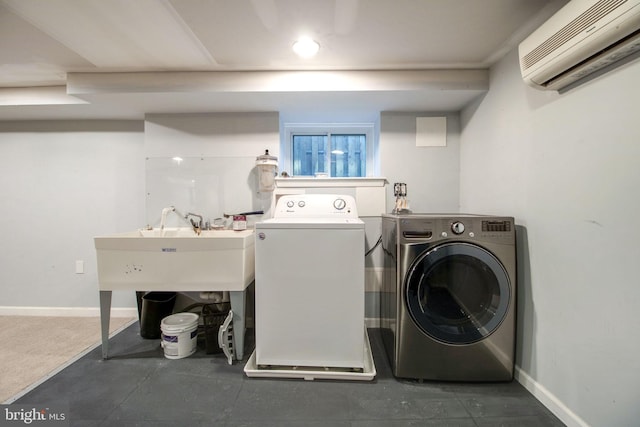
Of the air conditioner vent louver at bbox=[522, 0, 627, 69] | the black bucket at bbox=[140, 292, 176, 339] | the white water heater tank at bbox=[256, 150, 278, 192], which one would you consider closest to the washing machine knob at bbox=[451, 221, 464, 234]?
the air conditioner vent louver at bbox=[522, 0, 627, 69]

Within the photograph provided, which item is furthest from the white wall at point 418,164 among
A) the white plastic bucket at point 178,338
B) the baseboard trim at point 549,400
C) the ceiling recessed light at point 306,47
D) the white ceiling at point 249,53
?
the white plastic bucket at point 178,338

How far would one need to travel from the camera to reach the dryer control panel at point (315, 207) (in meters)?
1.89

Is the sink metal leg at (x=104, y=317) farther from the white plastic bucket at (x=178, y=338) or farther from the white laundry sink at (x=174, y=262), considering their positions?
the white plastic bucket at (x=178, y=338)

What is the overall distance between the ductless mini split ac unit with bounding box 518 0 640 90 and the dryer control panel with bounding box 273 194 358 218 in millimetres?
1235

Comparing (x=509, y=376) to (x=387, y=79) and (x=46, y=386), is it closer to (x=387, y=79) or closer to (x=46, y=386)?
(x=387, y=79)

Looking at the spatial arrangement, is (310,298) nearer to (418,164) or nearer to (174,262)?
(174,262)

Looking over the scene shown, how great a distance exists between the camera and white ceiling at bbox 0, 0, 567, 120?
1.22m

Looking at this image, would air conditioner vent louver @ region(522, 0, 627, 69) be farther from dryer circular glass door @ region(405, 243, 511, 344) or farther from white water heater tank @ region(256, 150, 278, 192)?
white water heater tank @ region(256, 150, 278, 192)

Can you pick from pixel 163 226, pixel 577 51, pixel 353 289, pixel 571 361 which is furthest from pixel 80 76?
pixel 571 361

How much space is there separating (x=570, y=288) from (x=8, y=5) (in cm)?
293

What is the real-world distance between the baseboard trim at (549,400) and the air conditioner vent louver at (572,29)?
1.60 m

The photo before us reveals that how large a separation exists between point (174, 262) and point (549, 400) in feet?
7.17

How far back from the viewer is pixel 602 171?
3.26ft

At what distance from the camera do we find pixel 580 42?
938 mm
